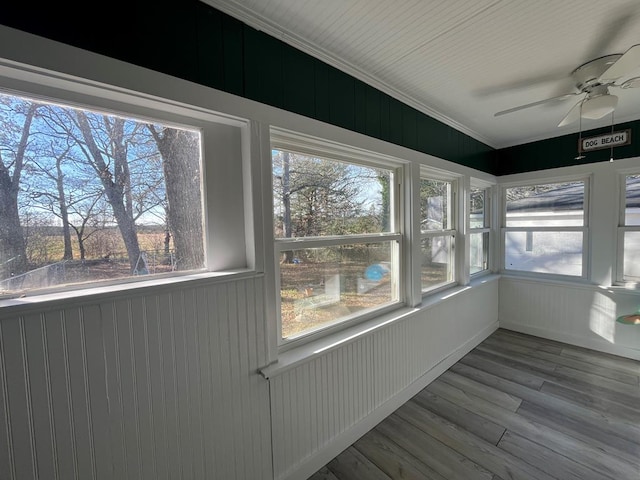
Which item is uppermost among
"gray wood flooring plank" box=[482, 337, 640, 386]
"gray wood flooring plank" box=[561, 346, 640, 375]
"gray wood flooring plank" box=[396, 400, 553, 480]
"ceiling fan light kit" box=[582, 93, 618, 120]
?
"ceiling fan light kit" box=[582, 93, 618, 120]

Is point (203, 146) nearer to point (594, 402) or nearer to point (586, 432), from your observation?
point (586, 432)

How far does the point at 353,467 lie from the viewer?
1607mm

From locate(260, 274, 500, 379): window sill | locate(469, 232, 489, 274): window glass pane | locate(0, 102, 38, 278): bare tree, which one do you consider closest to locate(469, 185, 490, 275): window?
locate(469, 232, 489, 274): window glass pane

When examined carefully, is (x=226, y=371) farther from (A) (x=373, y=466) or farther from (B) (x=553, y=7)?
(B) (x=553, y=7)

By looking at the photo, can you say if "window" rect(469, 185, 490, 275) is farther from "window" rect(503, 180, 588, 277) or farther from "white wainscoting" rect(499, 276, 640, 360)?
"white wainscoting" rect(499, 276, 640, 360)

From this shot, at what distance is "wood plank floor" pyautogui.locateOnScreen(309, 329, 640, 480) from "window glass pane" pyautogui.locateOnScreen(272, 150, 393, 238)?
1.47 m

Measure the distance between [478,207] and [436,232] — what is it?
4.46ft

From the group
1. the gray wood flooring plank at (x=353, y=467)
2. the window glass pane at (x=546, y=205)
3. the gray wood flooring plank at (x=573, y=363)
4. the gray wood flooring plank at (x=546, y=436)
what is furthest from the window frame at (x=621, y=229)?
the gray wood flooring plank at (x=353, y=467)

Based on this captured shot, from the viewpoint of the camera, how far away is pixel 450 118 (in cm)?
261

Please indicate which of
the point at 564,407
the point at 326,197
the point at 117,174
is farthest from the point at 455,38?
the point at 564,407

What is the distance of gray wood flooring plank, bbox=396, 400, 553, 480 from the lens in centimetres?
154

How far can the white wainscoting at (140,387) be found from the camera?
83 cm

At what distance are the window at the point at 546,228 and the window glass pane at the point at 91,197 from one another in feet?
13.1

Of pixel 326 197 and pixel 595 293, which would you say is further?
pixel 595 293
